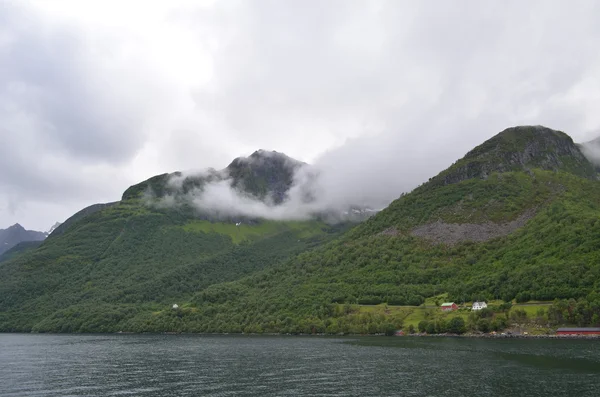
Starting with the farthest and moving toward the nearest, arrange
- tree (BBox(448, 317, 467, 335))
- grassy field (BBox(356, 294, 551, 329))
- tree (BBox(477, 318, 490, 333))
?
tree (BBox(448, 317, 467, 335)) < tree (BBox(477, 318, 490, 333)) < grassy field (BBox(356, 294, 551, 329))

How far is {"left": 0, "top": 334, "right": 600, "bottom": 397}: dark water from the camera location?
68688mm

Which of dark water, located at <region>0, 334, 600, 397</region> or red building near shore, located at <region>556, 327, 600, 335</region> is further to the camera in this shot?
red building near shore, located at <region>556, 327, 600, 335</region>

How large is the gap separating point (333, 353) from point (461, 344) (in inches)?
1577

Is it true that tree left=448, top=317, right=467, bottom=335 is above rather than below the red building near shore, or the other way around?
above

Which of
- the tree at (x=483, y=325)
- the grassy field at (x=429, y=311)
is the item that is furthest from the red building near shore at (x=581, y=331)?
Result: the tree at (x=483, y=325)

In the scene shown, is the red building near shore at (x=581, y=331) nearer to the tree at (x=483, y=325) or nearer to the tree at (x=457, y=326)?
the tree at (x=483, y=325)

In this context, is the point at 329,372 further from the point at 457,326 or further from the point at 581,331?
the point at 581,331

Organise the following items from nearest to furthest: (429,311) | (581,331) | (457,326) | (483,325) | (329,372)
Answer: (329,372) < (581,331) < (483,325) < (457,326) < (429,311)

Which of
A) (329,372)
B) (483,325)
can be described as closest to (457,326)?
(483,325)

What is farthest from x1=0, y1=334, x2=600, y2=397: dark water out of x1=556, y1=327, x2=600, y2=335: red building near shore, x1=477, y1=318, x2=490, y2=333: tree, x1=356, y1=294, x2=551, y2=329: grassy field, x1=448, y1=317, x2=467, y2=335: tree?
x1=448, y1=317, x2=467, y2=335: tree

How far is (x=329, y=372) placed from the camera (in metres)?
84.8

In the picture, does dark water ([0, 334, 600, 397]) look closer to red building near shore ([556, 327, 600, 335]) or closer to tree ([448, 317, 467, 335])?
red building near shore ([556, 327, 600, 335])

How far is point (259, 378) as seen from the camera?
81.2 m

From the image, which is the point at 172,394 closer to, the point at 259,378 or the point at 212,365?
the point at 259,378
